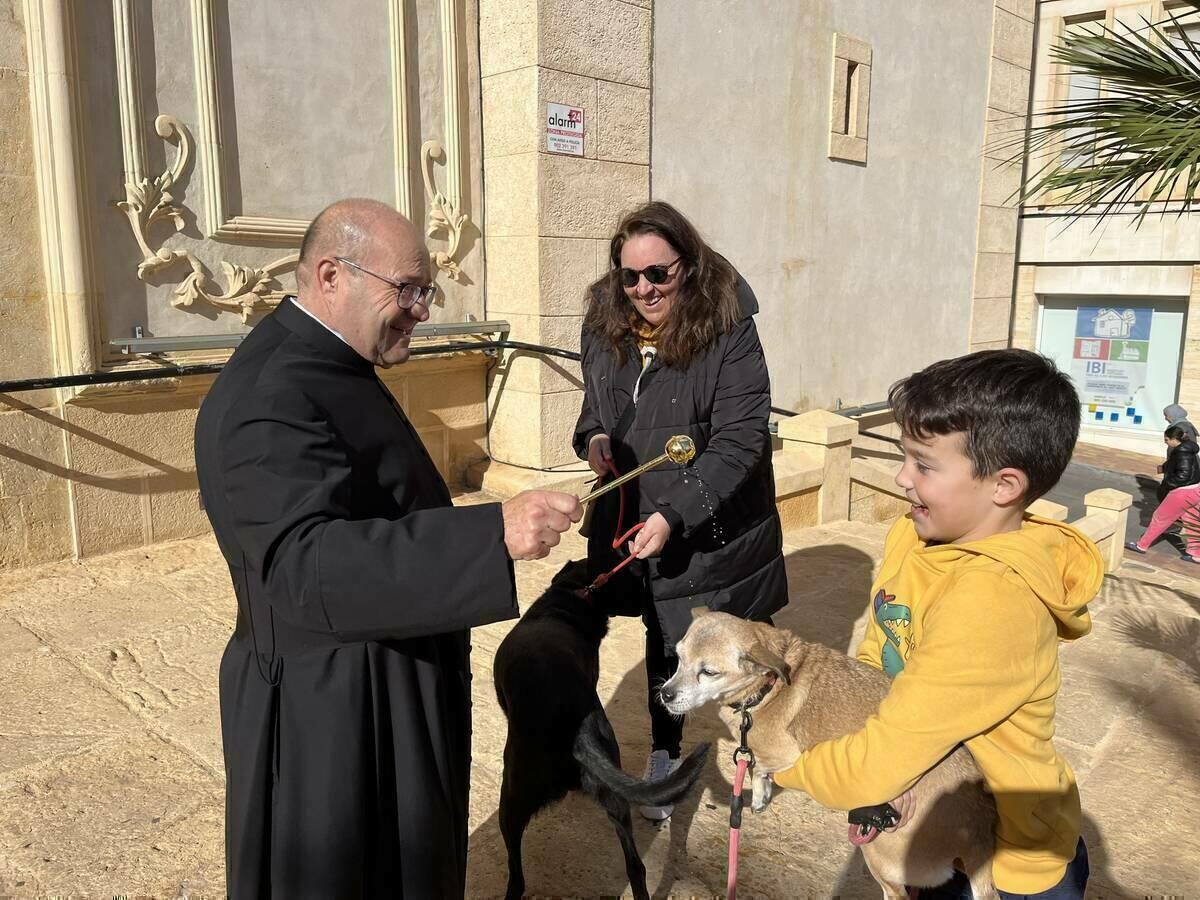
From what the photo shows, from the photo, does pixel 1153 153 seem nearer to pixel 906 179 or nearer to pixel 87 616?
pixel 87 616

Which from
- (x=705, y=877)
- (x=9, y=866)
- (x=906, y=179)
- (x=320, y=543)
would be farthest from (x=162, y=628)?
(x=906, y=179)

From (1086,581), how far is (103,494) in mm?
5321

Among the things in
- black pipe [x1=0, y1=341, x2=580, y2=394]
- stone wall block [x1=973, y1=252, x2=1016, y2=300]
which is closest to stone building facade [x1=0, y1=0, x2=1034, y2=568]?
black pipe [x1=0, y1=341, x2=580, y2=394]

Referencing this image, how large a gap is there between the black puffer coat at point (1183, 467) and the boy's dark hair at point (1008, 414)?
1147cm

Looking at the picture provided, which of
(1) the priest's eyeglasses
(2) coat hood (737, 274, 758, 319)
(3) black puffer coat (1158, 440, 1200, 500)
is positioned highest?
(1) the priest's eyeglasses

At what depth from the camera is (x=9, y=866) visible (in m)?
2.71

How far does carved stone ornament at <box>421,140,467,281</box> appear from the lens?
21.8 feet

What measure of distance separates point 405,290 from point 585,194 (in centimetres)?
549

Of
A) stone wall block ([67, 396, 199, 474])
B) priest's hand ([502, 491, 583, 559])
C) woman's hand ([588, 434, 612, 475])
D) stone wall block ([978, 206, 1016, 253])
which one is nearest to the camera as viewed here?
priest's hand ([502, 491, 583, 559])

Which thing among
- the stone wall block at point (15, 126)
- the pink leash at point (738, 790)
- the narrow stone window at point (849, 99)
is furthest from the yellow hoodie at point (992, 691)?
the narrow stone window at point (849, 99)

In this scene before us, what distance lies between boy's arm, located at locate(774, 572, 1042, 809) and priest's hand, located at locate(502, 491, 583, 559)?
60 cm

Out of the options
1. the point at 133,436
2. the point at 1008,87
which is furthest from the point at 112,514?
the point at 1008,87

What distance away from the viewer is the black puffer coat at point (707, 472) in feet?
9.07

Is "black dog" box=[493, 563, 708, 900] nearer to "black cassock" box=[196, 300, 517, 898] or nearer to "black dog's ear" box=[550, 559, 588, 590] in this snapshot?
"black dog's ear" box=[550, 559, 588, 590]
